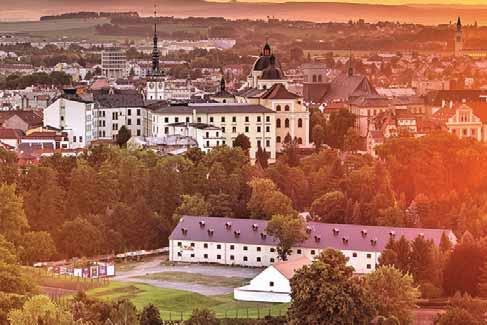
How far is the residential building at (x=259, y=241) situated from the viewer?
1199 inches

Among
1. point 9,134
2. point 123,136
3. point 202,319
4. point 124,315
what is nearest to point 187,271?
point 202,319

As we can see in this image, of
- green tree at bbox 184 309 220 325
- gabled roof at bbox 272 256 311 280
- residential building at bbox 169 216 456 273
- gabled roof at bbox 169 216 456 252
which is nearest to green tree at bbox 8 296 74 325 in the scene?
green tree at bbox 184 309 220 325

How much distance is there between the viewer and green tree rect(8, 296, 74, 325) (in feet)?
71.4

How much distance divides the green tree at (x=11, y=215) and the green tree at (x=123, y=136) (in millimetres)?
14451

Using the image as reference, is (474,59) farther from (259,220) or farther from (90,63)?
(259,220)

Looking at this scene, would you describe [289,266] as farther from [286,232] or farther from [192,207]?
[192,207]

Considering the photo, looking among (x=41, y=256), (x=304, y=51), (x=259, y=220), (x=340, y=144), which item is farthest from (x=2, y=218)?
(x=304, y=51)

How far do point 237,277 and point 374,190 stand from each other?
252 inches

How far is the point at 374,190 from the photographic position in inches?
1388

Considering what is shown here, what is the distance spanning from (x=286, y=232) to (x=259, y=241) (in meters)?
1.08

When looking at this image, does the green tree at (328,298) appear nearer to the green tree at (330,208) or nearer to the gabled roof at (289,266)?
the gabled roof at (289,266)

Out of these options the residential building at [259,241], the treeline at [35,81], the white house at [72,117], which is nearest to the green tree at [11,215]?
the residential building at [259,241]

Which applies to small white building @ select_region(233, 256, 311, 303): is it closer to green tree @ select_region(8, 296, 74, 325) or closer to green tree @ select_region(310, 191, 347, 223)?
green tree @ select_region(8, 296, 74, 325)

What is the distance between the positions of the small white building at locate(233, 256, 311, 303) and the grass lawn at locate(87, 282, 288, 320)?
0.89ft
